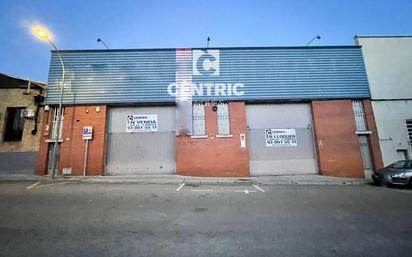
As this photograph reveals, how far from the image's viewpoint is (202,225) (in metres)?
4.68

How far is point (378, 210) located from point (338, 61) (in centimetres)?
1226

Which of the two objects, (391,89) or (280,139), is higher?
(391,89)

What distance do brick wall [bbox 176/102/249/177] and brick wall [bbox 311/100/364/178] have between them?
482 centimetres

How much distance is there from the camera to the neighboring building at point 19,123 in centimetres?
1345

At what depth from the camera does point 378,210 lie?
5977 millimetres

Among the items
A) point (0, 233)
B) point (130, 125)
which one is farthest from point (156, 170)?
point (0, 233)

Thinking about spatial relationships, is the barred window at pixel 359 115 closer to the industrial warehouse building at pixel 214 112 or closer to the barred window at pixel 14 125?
the industrial warehouse building at pixel 214 112

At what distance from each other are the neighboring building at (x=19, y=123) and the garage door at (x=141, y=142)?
4917 mm

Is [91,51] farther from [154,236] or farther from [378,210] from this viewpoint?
[378,210]

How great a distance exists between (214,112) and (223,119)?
75cm

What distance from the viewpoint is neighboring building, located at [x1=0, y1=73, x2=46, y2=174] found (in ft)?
44.1
